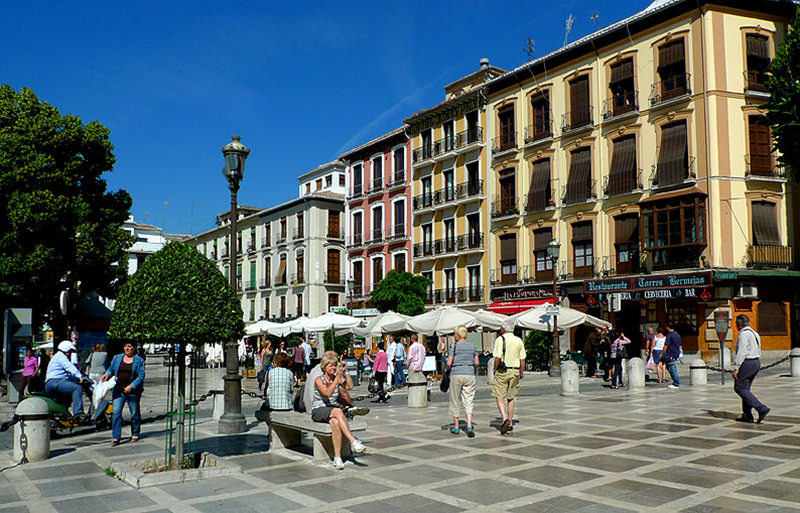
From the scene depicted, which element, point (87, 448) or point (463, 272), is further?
point (463, 272)

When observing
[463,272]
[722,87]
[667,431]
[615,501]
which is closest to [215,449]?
[615,501]

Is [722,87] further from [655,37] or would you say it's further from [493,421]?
[493,421]

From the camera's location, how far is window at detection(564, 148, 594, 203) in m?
32.4

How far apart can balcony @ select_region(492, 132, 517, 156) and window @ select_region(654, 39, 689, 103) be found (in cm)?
889

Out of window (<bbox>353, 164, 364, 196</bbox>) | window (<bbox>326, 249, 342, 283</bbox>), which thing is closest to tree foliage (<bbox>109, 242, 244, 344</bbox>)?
window (<bbox>353, 164, 364, 196</bbox>)

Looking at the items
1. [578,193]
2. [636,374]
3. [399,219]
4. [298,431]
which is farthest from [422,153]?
[298,431]

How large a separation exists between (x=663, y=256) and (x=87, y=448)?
79.5 feet

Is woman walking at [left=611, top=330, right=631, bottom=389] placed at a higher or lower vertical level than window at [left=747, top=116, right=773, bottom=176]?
lower

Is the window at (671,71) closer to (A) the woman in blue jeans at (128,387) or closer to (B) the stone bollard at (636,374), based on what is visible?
(B) the stone bollard at (636,374)

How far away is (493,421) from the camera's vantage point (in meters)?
12.2

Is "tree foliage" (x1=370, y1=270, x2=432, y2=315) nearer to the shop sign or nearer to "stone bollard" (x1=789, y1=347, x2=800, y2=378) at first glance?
the shop sign

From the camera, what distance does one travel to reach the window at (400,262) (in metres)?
44.3

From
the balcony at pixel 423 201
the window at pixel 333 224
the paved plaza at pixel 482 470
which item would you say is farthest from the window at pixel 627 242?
the window at pixel 333 224

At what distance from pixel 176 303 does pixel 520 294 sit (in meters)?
29.5
